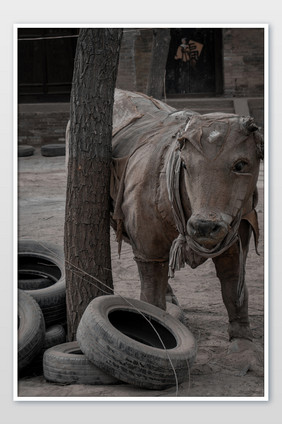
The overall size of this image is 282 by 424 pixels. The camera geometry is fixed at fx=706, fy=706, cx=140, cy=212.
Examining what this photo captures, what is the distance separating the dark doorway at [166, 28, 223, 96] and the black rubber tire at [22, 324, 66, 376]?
6148 mm

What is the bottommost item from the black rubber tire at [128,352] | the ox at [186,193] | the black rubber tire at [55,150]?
the black rubber tire at [128,352]

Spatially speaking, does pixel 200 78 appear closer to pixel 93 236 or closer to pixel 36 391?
pixel 93 236

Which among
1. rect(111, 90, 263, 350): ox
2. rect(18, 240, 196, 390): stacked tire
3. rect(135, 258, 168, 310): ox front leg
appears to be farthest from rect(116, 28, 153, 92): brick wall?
rect(135, 258, 168, 310): ox front leg

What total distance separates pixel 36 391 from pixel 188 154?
127 cm

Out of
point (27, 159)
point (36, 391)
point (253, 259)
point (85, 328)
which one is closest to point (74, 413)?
point (36, 391)

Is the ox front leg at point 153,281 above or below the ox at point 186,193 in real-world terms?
below

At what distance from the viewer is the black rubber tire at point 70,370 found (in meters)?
3.12

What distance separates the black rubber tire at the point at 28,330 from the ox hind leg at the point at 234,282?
92 centimetres

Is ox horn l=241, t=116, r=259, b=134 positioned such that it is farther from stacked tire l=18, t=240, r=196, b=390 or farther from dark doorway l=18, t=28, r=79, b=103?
dark doorway l=18, t=28, r=79, b=103

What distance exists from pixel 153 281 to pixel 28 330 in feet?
2.21

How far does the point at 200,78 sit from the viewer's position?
9.92m

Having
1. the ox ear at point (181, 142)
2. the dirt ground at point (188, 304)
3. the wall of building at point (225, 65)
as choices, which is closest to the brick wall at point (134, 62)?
the wall of building at point (225, 65)
